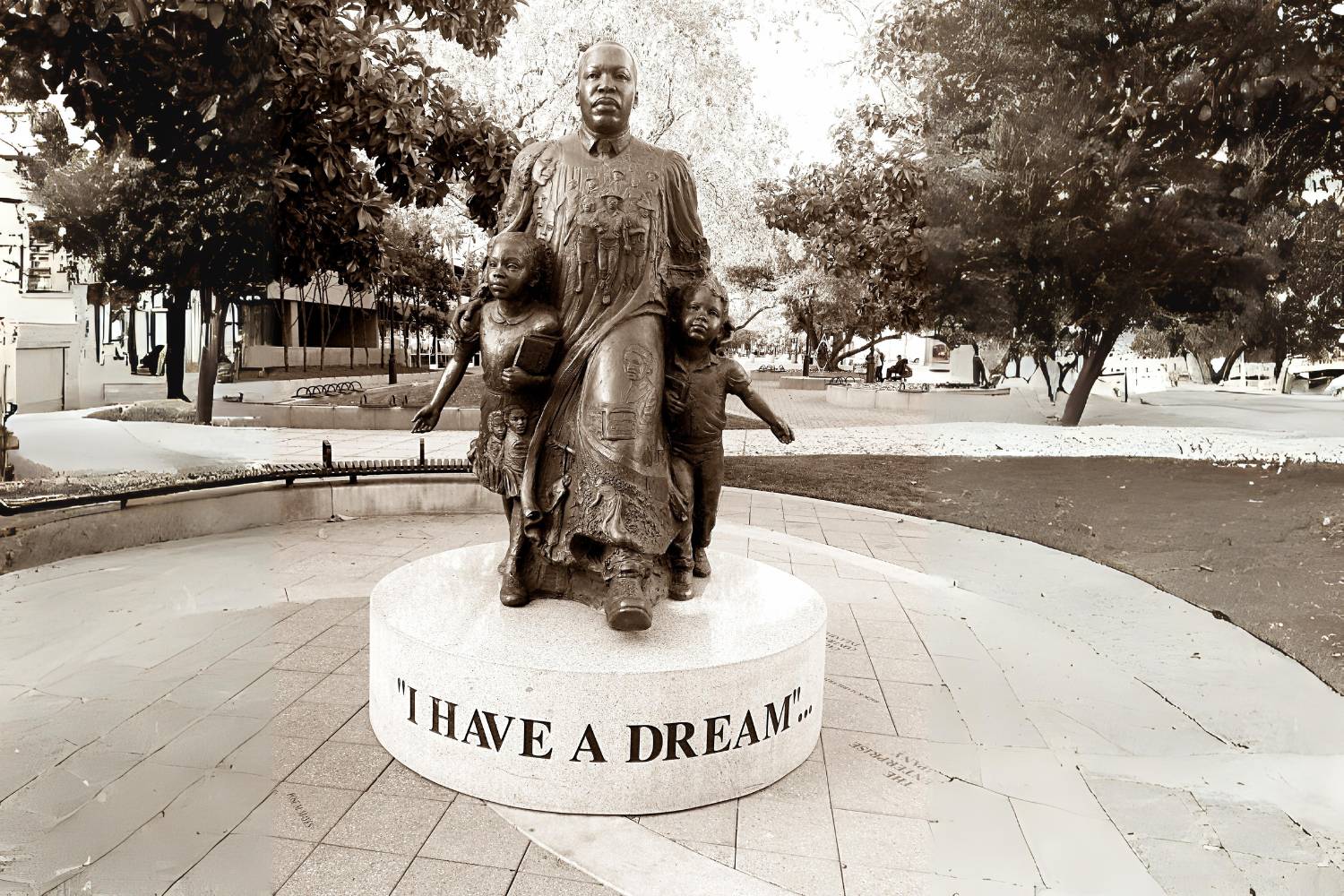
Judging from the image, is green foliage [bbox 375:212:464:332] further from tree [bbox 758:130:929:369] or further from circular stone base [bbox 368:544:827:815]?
circular stone base [bbox 368:544:827:815]

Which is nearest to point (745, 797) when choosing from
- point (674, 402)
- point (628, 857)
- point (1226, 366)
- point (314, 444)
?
point (628, 857)

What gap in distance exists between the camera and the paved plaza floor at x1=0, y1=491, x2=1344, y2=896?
2543mm

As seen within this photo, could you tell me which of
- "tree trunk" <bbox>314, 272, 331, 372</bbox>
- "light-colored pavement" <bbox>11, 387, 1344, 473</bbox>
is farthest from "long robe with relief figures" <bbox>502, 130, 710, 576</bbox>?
"tree trunk" <bbox>314, 272, 331, 372</bbox>

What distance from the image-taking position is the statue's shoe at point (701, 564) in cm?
405

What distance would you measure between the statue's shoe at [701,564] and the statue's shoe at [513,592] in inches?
34.7

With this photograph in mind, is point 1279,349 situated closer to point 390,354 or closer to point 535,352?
point 535,352

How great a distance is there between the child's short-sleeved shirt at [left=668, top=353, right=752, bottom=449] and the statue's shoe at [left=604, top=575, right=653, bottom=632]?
2.68 ft

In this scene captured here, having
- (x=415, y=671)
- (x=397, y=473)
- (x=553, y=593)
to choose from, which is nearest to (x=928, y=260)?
(x=397, y=473)

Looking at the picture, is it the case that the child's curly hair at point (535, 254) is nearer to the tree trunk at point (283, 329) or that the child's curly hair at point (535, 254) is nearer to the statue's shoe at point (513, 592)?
the statue's shoe at point (513, 592)

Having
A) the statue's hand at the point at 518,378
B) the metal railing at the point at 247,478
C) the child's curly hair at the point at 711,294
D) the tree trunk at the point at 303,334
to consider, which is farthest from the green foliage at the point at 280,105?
the tree trunk at the point at 303,334

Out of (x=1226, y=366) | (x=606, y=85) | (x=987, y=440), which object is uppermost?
(x=606, y=85)

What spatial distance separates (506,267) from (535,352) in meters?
0.36

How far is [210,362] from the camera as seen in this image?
7.77 meters

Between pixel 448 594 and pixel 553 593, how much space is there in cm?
47
